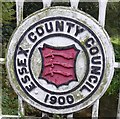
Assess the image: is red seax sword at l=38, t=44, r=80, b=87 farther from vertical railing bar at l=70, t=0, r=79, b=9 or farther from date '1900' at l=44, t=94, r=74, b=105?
vertical railing bar at l=70, t=0, r=79, b=9

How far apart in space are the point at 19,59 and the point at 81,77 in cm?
35

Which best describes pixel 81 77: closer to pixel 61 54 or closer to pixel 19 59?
pixel 61 54

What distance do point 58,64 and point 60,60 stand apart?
26mm

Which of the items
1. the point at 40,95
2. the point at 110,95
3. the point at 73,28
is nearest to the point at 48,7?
the point at 73,28

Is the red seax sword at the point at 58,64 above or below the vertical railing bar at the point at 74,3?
below

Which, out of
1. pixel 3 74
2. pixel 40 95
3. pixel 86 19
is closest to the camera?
pixel 86 19

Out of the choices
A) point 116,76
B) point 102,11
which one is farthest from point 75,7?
point 116,76

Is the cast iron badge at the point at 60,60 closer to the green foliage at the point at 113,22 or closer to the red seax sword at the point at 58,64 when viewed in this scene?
the red seax sword at the point at 58,64

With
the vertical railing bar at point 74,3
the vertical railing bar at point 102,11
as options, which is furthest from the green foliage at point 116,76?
the vertical railing bar at point 74,3

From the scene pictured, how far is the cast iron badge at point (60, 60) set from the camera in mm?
1936

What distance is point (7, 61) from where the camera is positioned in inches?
80.0

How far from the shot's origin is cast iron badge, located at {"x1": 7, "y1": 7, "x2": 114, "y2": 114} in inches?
76.2

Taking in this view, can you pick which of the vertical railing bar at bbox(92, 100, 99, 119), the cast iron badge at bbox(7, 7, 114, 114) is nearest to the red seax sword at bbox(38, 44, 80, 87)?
the cast iron badge at bbox(7, 7, 114, 114)

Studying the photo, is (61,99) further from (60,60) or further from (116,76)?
(116,76)
